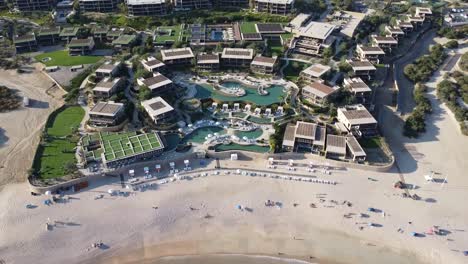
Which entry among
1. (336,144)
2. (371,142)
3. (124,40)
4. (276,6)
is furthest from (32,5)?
(371,142)

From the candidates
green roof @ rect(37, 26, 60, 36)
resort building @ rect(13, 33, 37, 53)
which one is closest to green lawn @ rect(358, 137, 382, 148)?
green roof @ rect(37, 26, 60, 36)

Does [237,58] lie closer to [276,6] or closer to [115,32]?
[276,6]

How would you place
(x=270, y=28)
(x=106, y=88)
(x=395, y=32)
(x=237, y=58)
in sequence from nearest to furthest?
(x=106, y=88), (x=237, y=58), (x=395, y=32), (x=270, y=28)

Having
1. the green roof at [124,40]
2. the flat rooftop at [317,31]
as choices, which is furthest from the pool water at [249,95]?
the green roof at [124,40]

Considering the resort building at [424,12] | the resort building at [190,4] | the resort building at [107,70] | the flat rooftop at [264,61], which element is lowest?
the resort building at [107,70]

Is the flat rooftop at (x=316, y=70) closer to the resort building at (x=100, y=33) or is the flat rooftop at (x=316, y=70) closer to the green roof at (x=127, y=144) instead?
the green roof at (x=127, y=144)

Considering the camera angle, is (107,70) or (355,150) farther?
(107,70)
